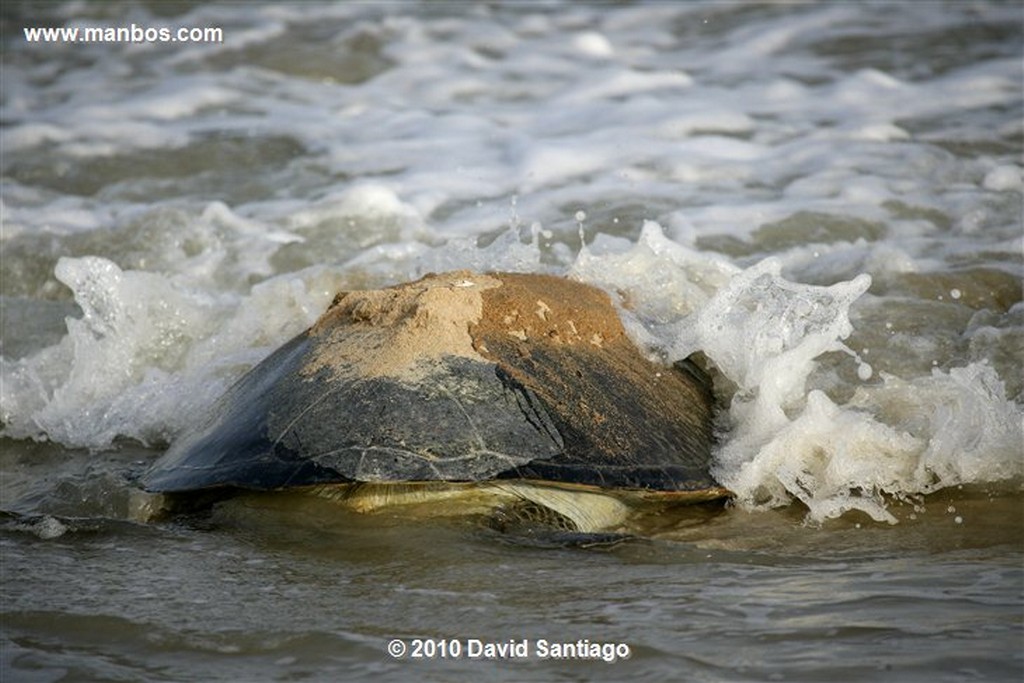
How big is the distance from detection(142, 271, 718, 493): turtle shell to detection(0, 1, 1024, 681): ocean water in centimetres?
17

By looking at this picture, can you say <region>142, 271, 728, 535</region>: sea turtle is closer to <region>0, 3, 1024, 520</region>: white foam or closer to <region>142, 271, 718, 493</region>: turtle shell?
<region>142, 271, 718, 493</region>: turtle shell

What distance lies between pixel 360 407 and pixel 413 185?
10.6 ft

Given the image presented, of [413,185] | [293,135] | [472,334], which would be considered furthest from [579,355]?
[293,135]

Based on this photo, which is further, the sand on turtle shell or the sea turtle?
the sand on turtle shell

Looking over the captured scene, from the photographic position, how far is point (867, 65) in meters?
7.63

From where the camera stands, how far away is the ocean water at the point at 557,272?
101 inches

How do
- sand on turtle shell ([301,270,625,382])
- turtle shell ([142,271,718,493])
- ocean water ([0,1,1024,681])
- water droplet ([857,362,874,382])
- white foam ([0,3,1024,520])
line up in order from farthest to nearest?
water droplet ([857,362,874,382]), white foam ([0,3,1024,520]), sand on turtle shell ([301,270,625,382]), turtle shell ([142,271,718,493]), ocean water ([0,1,1024,681])

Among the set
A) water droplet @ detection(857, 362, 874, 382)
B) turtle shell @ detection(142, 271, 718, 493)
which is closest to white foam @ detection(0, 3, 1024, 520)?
water droplet @ detection(857, 362, 874, 382)

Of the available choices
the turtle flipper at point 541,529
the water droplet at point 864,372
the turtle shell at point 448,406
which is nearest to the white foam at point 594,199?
the water droplet at point 864,372

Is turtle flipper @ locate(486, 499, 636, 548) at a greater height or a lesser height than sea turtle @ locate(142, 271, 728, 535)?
lesser

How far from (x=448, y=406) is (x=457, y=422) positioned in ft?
0.15

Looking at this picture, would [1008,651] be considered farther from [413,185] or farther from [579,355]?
[413,185]

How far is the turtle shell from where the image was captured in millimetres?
2902

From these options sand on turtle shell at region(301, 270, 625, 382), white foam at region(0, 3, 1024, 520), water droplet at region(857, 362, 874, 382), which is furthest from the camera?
water droplet at region(857, 362, 874, 382)
